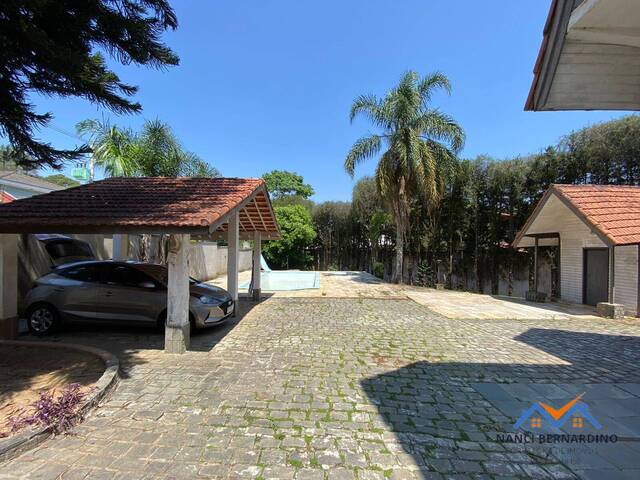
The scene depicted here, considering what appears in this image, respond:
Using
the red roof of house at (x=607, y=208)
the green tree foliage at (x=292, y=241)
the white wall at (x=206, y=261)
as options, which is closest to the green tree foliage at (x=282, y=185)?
the green tree foliage at (x=292, y=241)

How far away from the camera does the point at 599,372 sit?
5016 mm

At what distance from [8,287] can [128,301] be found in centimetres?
194

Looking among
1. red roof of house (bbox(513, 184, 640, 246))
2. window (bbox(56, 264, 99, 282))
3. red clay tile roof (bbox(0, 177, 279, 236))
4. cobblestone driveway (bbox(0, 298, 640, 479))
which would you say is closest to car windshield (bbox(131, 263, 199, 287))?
window (bbox(56, 264, 99, 282))

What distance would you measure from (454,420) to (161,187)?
7.07 metres

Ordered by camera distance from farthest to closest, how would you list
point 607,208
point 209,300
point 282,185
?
point 282,185
point 607,208
point 209,300

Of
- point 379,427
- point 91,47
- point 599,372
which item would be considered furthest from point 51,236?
point 599,372

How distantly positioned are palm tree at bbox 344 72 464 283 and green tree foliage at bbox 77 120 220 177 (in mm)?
7402

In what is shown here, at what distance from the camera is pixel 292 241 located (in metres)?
26.5

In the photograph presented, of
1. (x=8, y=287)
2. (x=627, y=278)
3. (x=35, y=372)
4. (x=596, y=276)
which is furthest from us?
(x=596, y=276)

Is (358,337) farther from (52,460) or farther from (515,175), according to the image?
(515,175)

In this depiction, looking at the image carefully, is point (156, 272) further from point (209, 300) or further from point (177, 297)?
Answer: point (177, 297)

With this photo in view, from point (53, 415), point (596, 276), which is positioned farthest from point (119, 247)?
point (596, 276)

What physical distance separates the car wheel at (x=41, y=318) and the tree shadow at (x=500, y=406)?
6.22 metres

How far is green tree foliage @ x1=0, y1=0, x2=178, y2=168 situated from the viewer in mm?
3500
